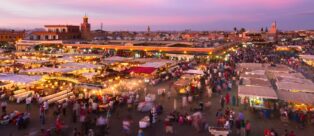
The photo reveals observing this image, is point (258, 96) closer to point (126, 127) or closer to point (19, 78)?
point (126, 127)

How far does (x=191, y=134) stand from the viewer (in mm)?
10984

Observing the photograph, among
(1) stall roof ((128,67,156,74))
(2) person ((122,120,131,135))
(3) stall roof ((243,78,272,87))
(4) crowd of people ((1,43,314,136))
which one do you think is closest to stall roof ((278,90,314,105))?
(4) crowd of people ((1,43,314,136))

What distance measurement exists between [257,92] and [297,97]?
6.34 feet

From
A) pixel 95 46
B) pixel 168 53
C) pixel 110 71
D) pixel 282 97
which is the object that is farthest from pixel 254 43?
pixel 282 97

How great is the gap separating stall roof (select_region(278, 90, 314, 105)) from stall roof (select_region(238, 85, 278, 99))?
39cm

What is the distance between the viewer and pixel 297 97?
12.7m

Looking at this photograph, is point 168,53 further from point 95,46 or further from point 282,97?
point 282,97

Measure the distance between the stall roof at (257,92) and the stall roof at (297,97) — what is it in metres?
0.39

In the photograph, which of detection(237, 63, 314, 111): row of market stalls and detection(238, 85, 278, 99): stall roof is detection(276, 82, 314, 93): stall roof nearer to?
detection(237, 63, 314, 111): row of market stalls

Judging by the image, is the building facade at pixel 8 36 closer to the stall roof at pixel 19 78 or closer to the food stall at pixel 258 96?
the stall roof at pixel 19 78

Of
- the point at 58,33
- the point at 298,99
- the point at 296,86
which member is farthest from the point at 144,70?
the point at 58,33

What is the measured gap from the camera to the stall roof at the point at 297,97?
12.2m

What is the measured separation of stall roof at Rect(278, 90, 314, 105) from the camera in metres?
12.2

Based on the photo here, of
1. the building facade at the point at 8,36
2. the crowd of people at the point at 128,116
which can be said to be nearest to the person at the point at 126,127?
the crowd of people at the point at 128,116
